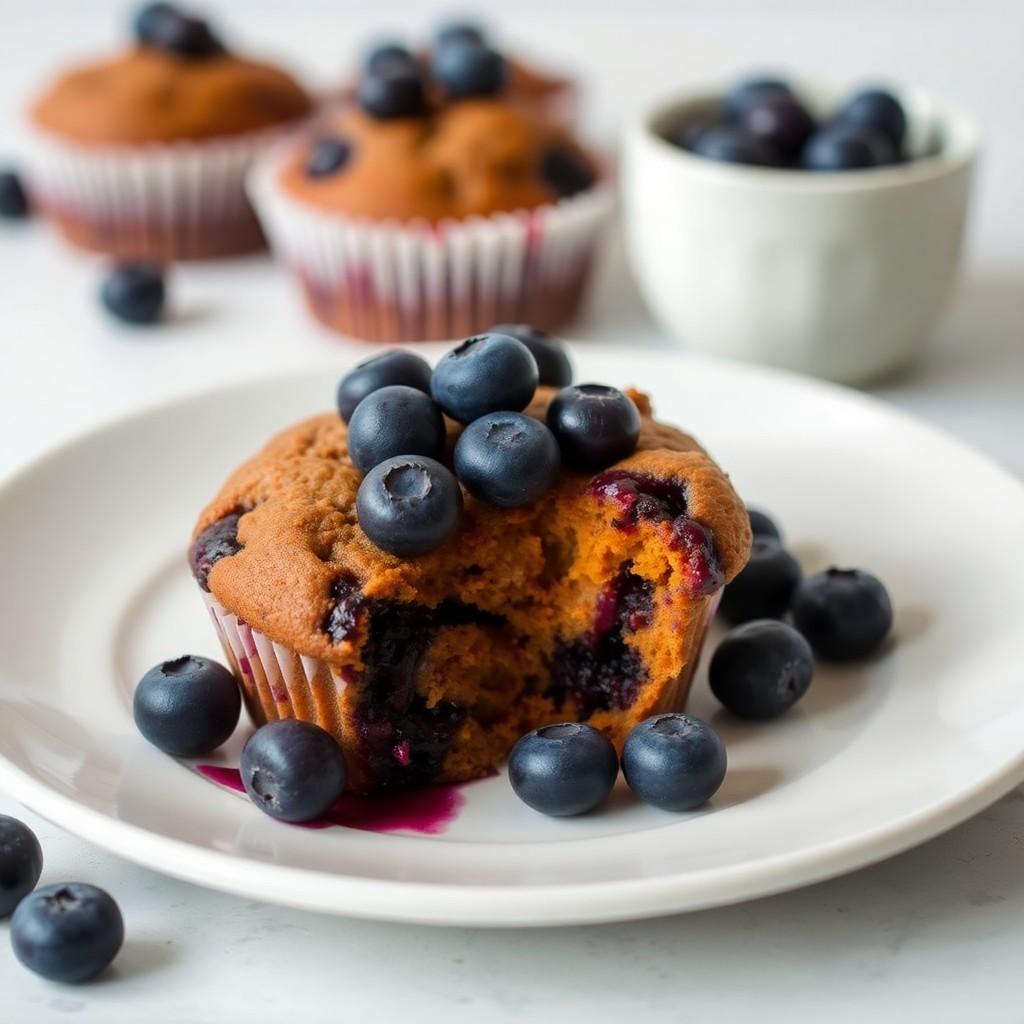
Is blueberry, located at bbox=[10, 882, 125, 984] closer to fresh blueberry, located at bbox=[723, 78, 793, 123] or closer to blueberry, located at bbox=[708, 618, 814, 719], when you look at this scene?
blueberry, located at bbox=[708, 618, 814, 719]

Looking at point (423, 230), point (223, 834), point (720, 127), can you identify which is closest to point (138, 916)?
point (223, 834)

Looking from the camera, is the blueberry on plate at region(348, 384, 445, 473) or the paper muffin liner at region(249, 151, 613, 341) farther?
the paper muffin liner at region(249, 151, 613, 341)

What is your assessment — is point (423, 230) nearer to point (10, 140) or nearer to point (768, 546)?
point (768, 546)

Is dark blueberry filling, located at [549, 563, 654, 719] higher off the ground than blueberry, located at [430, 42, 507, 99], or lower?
higher

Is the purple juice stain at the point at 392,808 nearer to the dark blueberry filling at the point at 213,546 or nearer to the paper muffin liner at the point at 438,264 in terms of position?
the dark blueberry filling at the point at 213,546

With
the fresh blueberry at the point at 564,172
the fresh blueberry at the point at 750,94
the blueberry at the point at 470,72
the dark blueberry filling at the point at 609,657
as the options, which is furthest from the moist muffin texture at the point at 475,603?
the blueberry at the point at 470,72

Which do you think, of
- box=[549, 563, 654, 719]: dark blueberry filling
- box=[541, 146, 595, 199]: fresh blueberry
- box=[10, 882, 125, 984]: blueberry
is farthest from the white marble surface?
box=[549, 563, 654, 719]: dark blueberry filling

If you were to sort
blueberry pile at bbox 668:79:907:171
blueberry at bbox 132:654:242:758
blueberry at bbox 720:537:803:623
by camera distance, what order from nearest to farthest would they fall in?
blueberry at bbox 132:654:242:758
blueberry at bbox 720:537:803:623
blueberry pile at bbox 668:79:907:171

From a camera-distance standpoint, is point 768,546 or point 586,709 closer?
point 586,709
